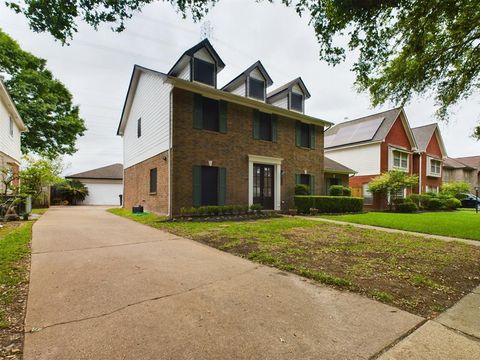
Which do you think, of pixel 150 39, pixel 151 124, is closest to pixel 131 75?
pixel 151 124

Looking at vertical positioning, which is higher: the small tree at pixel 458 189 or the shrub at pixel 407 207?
the small tree at pixel 458 189

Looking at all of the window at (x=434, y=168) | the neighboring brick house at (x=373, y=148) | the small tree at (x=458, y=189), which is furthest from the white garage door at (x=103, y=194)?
the small tree at (x=458, y=189)

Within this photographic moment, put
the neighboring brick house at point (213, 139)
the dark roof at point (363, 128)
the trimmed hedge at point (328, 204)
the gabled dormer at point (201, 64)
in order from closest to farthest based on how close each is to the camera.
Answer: the neighboring brick house at point (213, 139) → the gabled dormer at point (201, 64) → the trimmed hedge at point (328, 204) → the dark roof at point (363, 128)

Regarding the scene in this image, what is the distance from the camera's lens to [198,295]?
3191 mm

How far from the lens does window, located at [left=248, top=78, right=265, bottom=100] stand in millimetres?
14484

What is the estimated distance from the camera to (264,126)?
45.7ft

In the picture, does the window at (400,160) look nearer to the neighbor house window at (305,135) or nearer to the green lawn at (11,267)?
the neighbor house window at (305,135)

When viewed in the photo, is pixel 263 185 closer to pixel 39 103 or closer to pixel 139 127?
pixel 139 127

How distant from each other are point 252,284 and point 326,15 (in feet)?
19.1

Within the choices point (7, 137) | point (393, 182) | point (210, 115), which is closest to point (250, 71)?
point (210, 115)

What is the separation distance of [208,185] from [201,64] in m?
6.17

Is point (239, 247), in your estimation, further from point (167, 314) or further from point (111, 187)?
point (111, 187)

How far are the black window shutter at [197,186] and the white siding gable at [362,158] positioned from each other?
52.8ft

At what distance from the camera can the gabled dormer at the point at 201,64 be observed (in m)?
12.3
